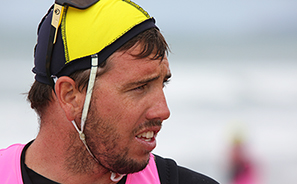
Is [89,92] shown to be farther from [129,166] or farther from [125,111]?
[129,166]

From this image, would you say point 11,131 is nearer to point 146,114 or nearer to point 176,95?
point 176,95

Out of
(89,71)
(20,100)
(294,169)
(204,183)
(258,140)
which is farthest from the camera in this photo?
(20,100)

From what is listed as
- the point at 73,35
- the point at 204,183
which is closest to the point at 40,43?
the point at 73,35

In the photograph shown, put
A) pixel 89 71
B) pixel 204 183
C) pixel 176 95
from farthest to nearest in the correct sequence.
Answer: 1. pixel 176 95
2. pixel 204 183
3. pixel 89 71

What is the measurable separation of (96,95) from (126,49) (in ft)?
0.88

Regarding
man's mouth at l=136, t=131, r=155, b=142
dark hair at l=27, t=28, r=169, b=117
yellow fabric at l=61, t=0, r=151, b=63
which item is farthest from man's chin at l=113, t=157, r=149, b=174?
yellow fabric at l=61, t=0, r=151, b=63

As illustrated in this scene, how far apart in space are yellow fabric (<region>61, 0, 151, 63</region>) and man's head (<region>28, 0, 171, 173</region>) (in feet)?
0.04

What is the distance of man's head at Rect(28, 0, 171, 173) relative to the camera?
1864 mm

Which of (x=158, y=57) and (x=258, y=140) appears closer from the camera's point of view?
(x=158, y=57)

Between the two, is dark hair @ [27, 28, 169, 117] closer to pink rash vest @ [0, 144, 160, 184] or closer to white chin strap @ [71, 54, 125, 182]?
white chin strap @ [71, 54, 125, 182]

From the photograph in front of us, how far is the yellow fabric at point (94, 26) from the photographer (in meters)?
1.87

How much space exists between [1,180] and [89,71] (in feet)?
2.31

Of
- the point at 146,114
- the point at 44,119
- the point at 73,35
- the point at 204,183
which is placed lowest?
the point at 204,183

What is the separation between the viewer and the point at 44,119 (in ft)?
6.81
